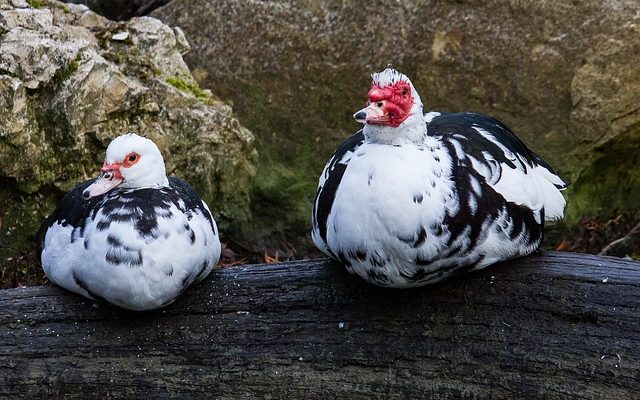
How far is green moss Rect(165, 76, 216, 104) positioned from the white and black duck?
4.57ft

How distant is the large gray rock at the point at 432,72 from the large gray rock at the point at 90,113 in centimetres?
37

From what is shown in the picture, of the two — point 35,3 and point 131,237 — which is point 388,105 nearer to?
point 131,237

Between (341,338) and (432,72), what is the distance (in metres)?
2.25

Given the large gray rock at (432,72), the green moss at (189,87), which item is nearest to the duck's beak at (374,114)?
the green moss at (189,87)

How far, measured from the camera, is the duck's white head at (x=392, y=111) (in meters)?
2.80

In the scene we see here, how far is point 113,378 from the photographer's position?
3.20 meters

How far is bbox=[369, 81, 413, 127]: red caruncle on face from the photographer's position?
2789 millimetres

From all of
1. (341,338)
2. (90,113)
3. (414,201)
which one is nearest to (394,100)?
(414,201)

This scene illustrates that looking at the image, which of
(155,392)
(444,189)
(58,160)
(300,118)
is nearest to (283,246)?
(300,118)

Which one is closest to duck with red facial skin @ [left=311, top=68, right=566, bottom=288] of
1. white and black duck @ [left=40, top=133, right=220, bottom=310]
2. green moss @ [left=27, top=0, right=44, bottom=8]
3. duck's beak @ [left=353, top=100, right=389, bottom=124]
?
duck's beak @ [left=353, top=100, right=389, bottom=124]

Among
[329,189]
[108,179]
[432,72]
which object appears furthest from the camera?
[432,72]

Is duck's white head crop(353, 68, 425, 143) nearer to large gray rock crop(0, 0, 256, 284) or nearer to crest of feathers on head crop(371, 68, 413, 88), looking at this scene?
crest of feathers on head crop(371, 68, 413, 88)

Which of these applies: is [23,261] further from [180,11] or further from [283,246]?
[180,11]

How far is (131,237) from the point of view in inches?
120
